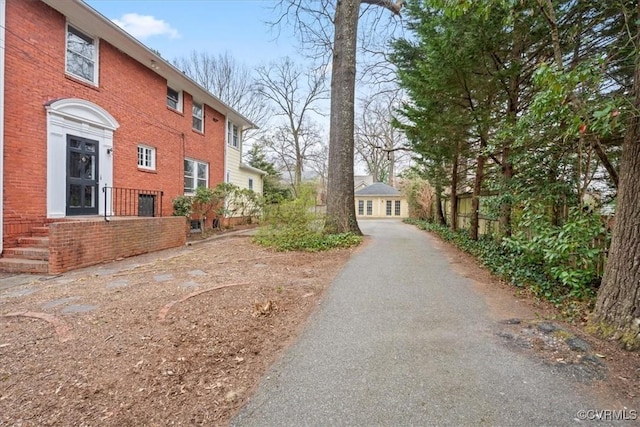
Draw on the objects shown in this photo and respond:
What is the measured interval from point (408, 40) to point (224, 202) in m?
8.91

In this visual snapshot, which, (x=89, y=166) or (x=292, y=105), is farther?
(x=292, y=105)

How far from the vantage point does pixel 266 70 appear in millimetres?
28266

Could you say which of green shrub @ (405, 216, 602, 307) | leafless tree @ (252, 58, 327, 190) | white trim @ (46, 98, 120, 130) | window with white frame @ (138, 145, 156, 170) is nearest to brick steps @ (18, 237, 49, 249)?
white trim @ (46, 98, 120, 130)

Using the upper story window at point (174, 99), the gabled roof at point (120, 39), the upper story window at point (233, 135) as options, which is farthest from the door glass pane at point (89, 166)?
the upper story window at point (233, 135)

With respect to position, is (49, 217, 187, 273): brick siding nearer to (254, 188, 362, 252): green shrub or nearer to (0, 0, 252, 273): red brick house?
(0, 0, 252, 273): red brick house

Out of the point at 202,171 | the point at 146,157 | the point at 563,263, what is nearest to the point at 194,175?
the point at 202,171

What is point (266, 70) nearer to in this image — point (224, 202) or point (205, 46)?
point (205, 46)

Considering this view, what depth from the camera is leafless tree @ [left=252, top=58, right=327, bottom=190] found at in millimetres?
28625

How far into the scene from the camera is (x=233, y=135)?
54.9 ft

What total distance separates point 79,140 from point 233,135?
363 inches

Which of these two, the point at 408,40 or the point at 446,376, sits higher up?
the point at 408,40

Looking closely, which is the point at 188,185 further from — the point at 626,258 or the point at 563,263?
the point at 626,258

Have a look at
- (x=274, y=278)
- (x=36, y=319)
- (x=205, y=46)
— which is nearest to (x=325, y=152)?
(x=205, y=46)

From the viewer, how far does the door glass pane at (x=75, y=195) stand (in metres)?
7.73
